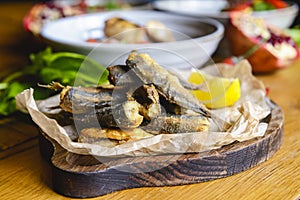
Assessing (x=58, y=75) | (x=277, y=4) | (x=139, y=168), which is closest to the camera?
(x=139, y=168)

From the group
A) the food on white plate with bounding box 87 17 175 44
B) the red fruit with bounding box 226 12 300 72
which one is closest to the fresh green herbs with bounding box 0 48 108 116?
the food on white plate with bounding box 87 17 175 44

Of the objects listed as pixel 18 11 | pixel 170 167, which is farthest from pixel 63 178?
pixel 18 11

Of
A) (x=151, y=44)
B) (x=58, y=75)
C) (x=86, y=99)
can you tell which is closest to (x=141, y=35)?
(x=151, y=44)

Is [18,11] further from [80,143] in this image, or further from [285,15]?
[80,143]

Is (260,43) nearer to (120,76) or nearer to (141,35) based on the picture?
(141,35)

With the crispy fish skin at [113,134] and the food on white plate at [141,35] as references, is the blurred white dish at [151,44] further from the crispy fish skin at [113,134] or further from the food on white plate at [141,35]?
the crispy fish skin at [113,134]
